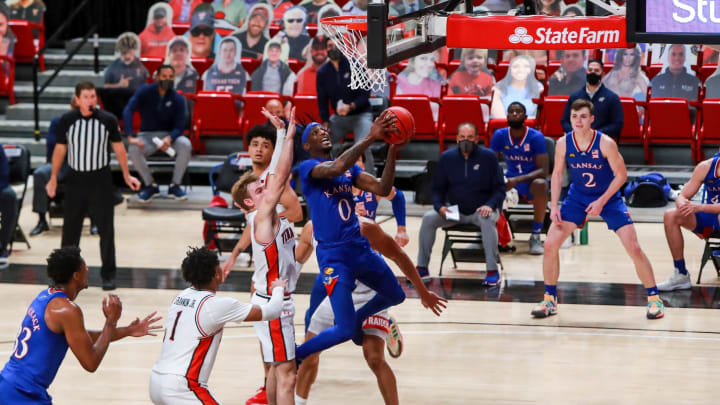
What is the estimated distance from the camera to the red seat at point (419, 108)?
12.7m

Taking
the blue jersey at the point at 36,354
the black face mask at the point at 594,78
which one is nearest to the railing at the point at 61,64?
the black face mask at the point at 594,78

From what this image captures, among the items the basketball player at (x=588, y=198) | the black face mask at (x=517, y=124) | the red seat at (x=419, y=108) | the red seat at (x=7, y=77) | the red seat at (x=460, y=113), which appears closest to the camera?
the basketball player at (x=588, y=198)

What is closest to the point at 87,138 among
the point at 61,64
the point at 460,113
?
the point at 460,113

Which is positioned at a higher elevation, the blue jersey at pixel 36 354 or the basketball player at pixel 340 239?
the basketball player at pixel 340 239

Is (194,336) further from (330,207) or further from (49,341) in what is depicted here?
(330,207)

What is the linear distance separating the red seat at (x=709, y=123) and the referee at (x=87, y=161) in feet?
21.7

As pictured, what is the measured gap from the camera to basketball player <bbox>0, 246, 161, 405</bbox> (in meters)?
4.73

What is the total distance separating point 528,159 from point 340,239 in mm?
5089

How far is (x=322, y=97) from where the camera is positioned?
11883 millimetres

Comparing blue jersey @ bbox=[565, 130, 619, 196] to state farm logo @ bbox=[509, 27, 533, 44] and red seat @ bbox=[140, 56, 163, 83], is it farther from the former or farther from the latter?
red seat @ bbox=[140, 56, 163, 83]

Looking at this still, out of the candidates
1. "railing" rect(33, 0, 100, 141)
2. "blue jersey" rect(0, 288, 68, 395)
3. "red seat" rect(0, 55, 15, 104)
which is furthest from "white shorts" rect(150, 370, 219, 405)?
"red seat" rect(0, 55, 15, 104)

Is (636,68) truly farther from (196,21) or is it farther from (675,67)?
(196,21)

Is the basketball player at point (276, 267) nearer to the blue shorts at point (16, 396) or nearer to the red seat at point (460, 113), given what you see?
the blue shorts at point (16, 396)

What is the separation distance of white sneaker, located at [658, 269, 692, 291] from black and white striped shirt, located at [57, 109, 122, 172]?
189 inches
